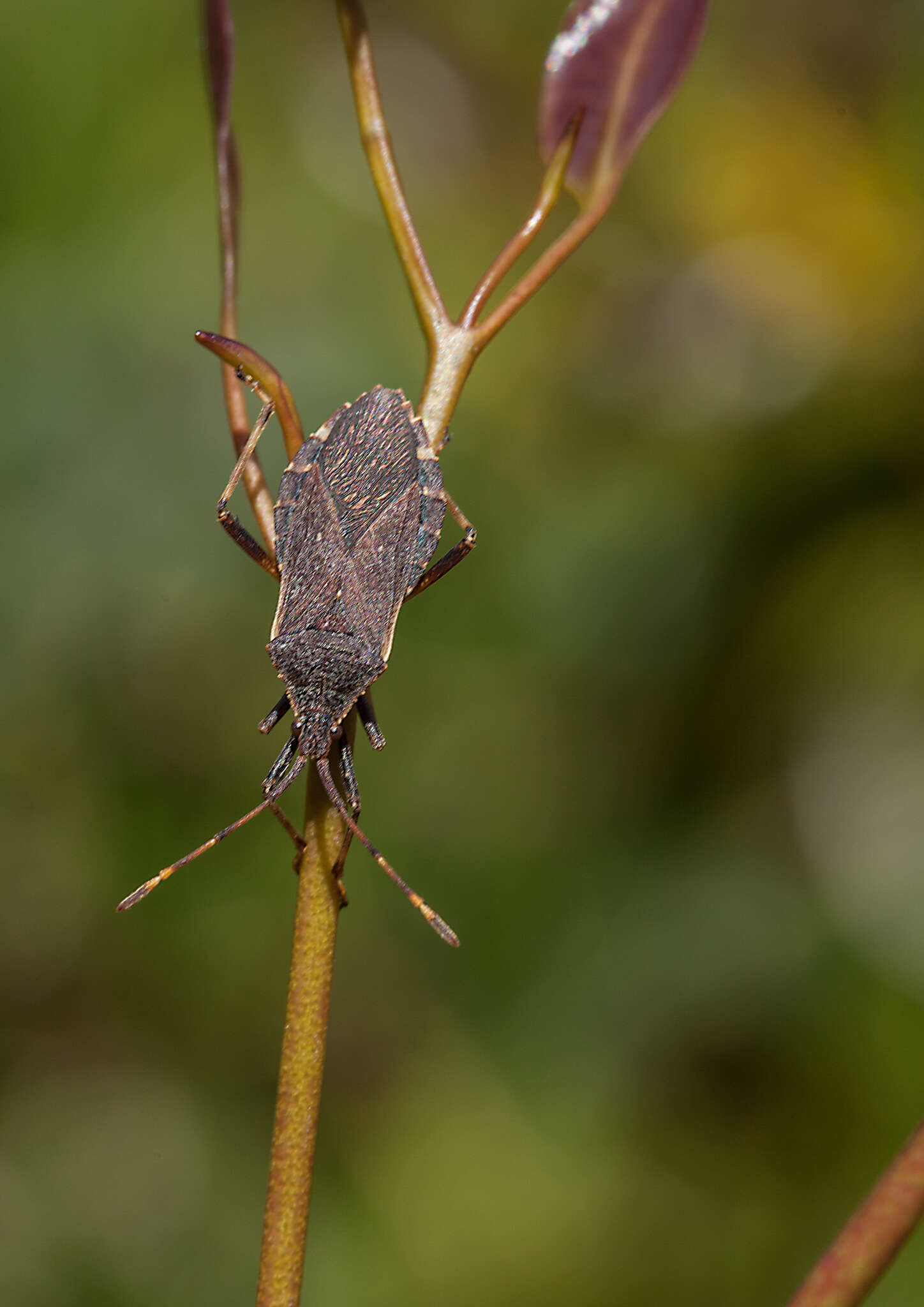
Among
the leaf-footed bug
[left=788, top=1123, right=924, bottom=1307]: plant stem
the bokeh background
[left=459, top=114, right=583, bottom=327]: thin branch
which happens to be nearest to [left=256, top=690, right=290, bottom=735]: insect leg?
the leaf-footed bug

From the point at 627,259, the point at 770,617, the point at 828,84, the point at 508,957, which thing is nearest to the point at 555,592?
the point at 770,617

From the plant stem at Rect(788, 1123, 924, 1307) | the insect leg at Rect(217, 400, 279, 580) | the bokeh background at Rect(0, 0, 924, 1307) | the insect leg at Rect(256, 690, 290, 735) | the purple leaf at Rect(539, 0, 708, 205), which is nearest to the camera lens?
the plant stem at Rect(788, 1123, 924, 1307)

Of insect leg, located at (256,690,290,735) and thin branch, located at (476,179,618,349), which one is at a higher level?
thin branch, located at (476,179,618,349)

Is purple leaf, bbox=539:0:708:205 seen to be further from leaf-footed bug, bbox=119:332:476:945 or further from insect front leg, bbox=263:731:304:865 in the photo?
insect front leg, bbox=263:731:304:865

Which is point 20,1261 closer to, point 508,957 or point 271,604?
point 508,957

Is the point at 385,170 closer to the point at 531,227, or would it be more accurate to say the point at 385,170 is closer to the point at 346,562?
the point at 531,227

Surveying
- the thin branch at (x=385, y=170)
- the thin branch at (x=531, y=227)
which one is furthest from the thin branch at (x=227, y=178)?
the thin branch at (x=531, y=227)
